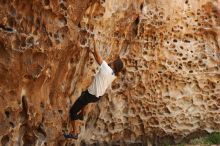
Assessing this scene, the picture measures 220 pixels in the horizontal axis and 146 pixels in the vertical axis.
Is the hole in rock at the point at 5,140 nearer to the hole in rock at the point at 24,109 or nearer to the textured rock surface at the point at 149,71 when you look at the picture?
the hole in rock at the point at 24,109

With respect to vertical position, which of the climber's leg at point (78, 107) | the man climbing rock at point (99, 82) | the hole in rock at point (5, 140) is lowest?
the hole in rock at point (5, 140)

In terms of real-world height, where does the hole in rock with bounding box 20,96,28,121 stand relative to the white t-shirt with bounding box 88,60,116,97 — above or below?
below

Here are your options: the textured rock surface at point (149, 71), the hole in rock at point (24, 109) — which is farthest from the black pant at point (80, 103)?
the hole in rock at point (24, 109)

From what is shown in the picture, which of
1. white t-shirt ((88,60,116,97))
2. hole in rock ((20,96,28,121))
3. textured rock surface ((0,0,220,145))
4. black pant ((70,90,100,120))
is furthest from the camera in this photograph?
textured rock surface ((0,0,220,145))

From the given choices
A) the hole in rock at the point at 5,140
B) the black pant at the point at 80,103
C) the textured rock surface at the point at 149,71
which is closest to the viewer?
the hole in rock at the point at 5,140

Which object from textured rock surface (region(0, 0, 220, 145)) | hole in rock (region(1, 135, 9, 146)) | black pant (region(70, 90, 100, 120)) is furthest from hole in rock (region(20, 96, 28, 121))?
black pant (region(70, 90, 100, 120))

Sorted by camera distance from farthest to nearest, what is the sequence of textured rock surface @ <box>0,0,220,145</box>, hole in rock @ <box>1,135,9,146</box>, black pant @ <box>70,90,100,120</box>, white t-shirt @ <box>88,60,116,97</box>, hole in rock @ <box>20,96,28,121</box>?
textured rock surface @ <box>0,0,220,145</box> → black pant @ <box>70,90,100,120</box> → white t-shirt @ <box>88,60,116,97</box> → hole in rock @ <box>20,96,28,121</box> → hole in rock @ <box>1,135,9,146</box>

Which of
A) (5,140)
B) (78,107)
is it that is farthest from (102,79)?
(5,140)

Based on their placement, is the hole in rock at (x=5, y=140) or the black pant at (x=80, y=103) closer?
the hole in rock at (x=5, y=140)

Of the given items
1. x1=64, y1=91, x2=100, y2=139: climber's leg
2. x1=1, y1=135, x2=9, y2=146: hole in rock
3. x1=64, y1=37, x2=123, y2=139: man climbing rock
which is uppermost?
x1=64, y1=37, x2=123, y2=139: man climbing rock

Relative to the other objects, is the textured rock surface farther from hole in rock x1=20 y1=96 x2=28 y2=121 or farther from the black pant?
hole in rock x1=20 y1=96 x2=28 y2=121

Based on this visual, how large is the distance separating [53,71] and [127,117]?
2484 millimetres

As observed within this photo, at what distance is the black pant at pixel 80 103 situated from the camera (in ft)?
18.9

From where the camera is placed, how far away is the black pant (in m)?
5.77
